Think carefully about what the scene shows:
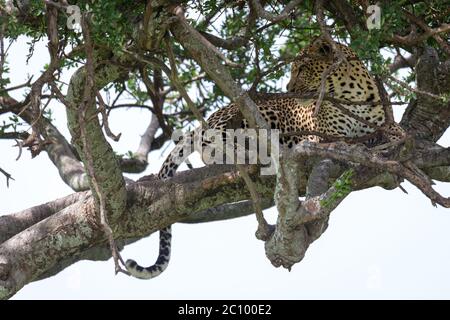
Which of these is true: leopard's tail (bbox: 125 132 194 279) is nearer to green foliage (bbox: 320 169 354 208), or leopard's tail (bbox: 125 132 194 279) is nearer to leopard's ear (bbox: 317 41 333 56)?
leopard's ear (bbox: 317 41 333 56)

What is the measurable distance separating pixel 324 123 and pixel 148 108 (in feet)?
5.51

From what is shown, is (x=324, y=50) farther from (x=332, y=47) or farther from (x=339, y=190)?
(x=339, y=190)

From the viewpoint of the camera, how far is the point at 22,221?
7.05m

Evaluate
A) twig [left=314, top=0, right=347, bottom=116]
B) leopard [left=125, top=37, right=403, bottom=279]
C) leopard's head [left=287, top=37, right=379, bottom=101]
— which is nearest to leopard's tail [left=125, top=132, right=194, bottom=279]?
leopard [left=125, top=37, right=403, bottom=279]

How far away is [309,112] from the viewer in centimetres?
819

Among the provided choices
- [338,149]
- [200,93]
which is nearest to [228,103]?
[200,93]

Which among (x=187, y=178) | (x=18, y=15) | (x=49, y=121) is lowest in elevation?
(x=187, y=178)

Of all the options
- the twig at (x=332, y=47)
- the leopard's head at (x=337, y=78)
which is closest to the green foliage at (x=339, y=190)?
the twig at (x=332, y=47)

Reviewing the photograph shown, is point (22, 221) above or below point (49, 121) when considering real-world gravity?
below

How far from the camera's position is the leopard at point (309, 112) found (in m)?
7.48

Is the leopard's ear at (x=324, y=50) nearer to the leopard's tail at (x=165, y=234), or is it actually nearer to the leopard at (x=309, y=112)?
the leopard at (x=309, y=112)

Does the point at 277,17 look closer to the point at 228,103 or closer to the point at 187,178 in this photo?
the point at 187,178

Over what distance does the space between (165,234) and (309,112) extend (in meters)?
1.73

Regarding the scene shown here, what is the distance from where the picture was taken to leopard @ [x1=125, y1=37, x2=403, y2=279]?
24.5ft
